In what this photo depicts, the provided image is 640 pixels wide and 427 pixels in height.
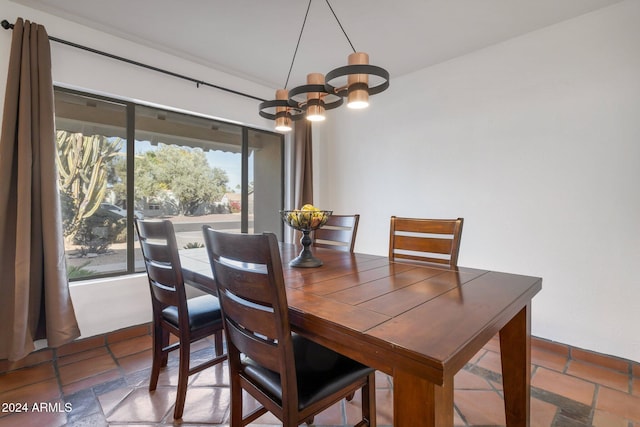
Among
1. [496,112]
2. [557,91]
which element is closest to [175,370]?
[496,112]

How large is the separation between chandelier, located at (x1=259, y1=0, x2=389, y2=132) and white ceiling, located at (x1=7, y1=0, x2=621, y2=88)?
0.16 meters

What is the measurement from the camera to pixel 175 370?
1.97 metres

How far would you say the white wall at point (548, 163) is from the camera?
196cm

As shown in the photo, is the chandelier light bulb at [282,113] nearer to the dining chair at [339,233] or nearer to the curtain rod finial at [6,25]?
the dining chair at [339,233]

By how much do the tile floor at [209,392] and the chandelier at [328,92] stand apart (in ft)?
5.39

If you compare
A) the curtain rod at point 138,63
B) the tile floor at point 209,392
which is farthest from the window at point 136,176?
the tile floor at point 209,392

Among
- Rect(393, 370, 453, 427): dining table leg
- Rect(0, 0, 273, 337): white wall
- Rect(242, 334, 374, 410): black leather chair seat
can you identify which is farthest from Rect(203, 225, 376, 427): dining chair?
Rect(0, 0, 273, 337): white wall

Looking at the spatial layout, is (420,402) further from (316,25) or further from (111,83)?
(111,83)

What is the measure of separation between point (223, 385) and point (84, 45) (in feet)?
8.29

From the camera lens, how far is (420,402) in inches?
28.0

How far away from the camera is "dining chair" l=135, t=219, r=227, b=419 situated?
1457mm

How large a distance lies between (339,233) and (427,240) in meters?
0.65

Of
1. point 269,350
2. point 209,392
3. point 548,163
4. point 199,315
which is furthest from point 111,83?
point 548,163

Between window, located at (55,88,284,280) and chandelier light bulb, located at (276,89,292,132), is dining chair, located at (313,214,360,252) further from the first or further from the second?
window, located at (55,88,284,280)
